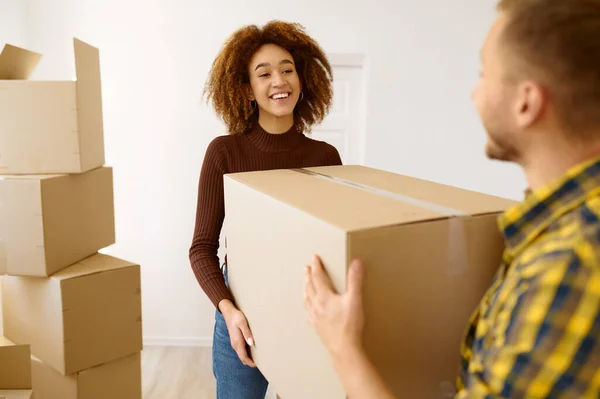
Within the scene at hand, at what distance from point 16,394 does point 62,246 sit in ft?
1.37

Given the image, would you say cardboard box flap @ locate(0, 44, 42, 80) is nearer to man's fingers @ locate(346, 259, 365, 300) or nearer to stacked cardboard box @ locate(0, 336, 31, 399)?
stacked cardboard box @ locate(0, 336, 31, 399)

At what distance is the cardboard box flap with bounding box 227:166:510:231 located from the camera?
65 cm

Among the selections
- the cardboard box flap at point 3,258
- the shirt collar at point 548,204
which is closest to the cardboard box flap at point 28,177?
the cardboard box flap at point 3,258

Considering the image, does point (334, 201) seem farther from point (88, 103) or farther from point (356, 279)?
point (88, 103)

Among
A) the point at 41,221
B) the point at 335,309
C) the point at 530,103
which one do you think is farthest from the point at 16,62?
the point at 530,103

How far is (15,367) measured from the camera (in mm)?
1486

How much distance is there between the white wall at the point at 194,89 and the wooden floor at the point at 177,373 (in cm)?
20

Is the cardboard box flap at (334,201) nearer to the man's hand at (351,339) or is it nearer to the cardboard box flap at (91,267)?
the man's hand at (351,339)

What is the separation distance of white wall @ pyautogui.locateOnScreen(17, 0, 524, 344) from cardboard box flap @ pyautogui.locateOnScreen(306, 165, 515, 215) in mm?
1800

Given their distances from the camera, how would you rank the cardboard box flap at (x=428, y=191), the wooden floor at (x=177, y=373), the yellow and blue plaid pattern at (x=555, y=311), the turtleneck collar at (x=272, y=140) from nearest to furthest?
1. the yellow and blue plaid pattern at (x=555, y=311)
2. the cardboard box flap at (x=428, y=191)
3. the turtleneck collar at (x=272, y=140)
4. the wooden floor at (x=177, y=373)

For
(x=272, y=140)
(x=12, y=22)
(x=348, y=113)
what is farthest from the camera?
(x=348, y=113)

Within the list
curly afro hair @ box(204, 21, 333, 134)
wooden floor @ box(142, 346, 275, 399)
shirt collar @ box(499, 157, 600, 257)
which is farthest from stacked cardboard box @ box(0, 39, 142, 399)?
shirt collar @ box(499, 157, 600, 257)

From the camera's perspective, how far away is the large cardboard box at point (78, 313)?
154cm

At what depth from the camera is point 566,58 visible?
1.70 ft
